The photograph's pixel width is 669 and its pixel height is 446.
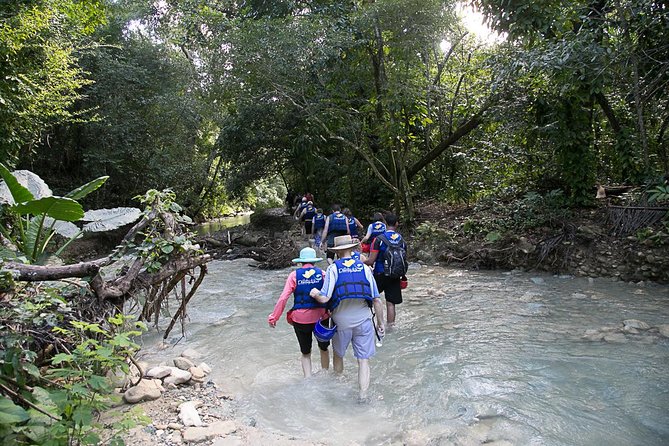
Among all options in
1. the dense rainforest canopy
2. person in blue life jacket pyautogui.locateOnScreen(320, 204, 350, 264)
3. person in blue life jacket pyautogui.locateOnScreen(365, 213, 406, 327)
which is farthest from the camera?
person in blue life jacket pyautogui.locateOnScreen(320, 204, 350, 264)

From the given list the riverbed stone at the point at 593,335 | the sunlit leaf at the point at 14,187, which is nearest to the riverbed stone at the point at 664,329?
the riverbed stone at the point at 593,335

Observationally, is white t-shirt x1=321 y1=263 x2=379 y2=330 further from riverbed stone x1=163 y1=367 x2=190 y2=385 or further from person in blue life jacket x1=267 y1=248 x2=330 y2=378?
riverbed stone x1=163 y1=367 x2=190 y2=385

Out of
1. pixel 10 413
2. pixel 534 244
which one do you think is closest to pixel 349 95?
pixel 534 244

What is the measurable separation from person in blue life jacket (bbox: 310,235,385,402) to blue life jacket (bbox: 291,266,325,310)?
8 cm

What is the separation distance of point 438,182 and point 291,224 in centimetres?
841

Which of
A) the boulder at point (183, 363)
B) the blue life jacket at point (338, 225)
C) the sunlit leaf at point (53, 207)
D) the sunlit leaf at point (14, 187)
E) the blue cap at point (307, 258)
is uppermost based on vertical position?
the sunlit leaf at point (14, 187)

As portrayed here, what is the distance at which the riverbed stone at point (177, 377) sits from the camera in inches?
200

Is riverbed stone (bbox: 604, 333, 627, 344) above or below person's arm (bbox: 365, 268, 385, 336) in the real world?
below

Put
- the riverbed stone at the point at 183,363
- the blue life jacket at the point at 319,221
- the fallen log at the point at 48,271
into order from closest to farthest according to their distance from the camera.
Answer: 1. the fallen log at the point at 48,271
2. the riverbed stone at the point at 183,363
3. the blue life jacket at the point at 319,221

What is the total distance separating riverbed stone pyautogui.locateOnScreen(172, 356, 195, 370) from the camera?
5598 mm

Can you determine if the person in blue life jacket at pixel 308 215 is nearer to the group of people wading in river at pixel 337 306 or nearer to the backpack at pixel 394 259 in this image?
the backpack at pixel 394 259

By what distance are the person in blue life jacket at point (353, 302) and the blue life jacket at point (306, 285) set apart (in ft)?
0.27

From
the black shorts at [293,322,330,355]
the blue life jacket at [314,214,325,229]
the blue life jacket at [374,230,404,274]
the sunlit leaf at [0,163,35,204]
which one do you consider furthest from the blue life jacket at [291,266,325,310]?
the blue life jacket at [314,214,325,229]

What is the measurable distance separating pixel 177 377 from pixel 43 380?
67.9 inches
